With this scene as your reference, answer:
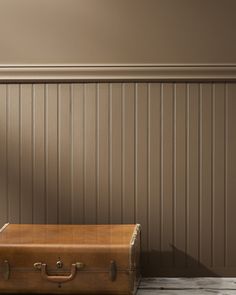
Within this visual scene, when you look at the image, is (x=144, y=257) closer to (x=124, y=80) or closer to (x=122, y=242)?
(x=122, y=242)

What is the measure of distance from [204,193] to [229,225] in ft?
0.51

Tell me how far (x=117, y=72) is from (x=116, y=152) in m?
0.31

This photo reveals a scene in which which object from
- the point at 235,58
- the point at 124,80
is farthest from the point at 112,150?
the point at 235,58

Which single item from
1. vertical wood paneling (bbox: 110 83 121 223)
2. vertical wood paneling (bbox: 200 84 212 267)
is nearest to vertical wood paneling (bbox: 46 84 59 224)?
vertical wood paneling (bbox: 110 83 121 223)

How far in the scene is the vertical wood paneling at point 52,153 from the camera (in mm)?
2293

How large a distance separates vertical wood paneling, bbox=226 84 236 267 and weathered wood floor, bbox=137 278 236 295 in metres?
0.12

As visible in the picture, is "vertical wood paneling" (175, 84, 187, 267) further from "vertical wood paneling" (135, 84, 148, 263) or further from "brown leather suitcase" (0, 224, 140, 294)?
"brown leather suitcase" (0, 224, 140, 294)

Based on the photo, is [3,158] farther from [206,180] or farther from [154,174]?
[206,180]

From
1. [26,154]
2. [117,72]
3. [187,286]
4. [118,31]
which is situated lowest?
[187,286]

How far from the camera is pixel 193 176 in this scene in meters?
2.27

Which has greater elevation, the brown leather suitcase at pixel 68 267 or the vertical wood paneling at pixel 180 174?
the vertical wood paneling at pixel 180 174

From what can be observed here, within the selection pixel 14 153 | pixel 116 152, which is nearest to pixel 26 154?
pixel 14 153

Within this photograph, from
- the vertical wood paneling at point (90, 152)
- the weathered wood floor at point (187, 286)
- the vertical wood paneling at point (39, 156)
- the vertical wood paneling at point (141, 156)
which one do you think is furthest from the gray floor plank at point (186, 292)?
the vertical wood paneling at point (39, 156)

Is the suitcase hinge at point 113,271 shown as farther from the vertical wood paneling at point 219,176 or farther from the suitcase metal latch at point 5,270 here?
the vertical wood paneling at point 219,176
